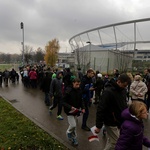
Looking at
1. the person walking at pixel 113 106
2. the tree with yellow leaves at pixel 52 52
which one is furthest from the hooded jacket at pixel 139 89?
the tree with yellow leaves at pixel 52 52

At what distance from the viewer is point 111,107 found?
3.20 metres

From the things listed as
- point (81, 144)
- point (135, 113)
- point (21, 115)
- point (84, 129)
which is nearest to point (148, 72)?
point (84, 129)

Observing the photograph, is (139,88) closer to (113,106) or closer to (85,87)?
(85,87)

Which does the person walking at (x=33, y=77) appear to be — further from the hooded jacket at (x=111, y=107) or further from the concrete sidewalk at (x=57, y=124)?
the hooded jacket at (x=111, y=107)

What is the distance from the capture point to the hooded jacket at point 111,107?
125 inches

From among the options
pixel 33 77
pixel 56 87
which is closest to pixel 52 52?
pixel 33 77

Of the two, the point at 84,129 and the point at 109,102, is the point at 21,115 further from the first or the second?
the point at 109,102

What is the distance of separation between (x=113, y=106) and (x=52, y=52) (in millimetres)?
58495

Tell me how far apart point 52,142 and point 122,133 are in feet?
8.34

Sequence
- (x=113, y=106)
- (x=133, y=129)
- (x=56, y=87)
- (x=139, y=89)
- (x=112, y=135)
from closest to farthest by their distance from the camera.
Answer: (x=133, y=129), (x=113, y=106), (x=112, y=135), (x=139, y=89), (x=56, y=87)

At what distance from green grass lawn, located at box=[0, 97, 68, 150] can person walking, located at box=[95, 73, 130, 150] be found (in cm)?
159

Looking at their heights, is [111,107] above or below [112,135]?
above

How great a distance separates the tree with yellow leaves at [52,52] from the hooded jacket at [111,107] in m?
56.4

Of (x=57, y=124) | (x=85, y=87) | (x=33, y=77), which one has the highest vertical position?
(x=85, y=87)
